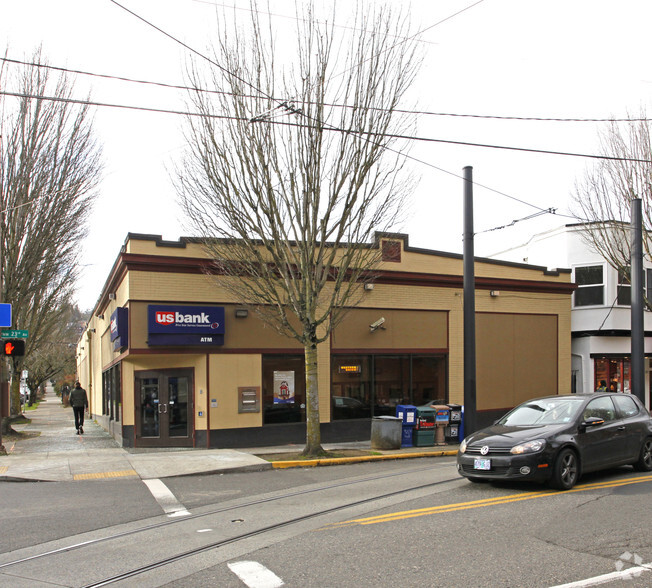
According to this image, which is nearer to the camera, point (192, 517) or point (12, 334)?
point (192, 517)

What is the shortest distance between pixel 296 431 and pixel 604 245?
1324 centimetres

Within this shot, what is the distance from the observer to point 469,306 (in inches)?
657

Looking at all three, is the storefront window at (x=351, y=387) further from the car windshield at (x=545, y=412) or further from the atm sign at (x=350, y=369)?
Answer: the car windshield at (x=545, y=412)

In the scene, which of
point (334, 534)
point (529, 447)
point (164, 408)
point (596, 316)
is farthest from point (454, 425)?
point (334, 534)

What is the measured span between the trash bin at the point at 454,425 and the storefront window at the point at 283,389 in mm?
3930

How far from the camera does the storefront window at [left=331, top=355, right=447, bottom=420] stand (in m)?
18.6

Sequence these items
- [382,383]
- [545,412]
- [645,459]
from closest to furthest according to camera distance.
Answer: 1. [545,412]
2. [645,459]
3. [382,383]

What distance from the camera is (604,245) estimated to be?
23.2 m

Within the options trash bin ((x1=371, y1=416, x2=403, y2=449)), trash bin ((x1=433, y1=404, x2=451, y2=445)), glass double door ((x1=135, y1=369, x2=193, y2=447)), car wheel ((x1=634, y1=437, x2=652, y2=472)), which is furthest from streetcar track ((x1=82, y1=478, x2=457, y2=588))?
glass double door ((x1=135, y1=369, x2=193, y2=447))

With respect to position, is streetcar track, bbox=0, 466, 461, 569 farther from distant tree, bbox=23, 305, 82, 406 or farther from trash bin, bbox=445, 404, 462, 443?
distant tree, bbox=23, 305, 82, 406

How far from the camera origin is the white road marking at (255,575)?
5.52 metres

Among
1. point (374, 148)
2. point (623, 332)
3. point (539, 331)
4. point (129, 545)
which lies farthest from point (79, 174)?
point (623, 332)

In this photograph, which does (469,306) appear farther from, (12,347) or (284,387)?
(12,347)

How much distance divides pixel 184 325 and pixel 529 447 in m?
9.58
